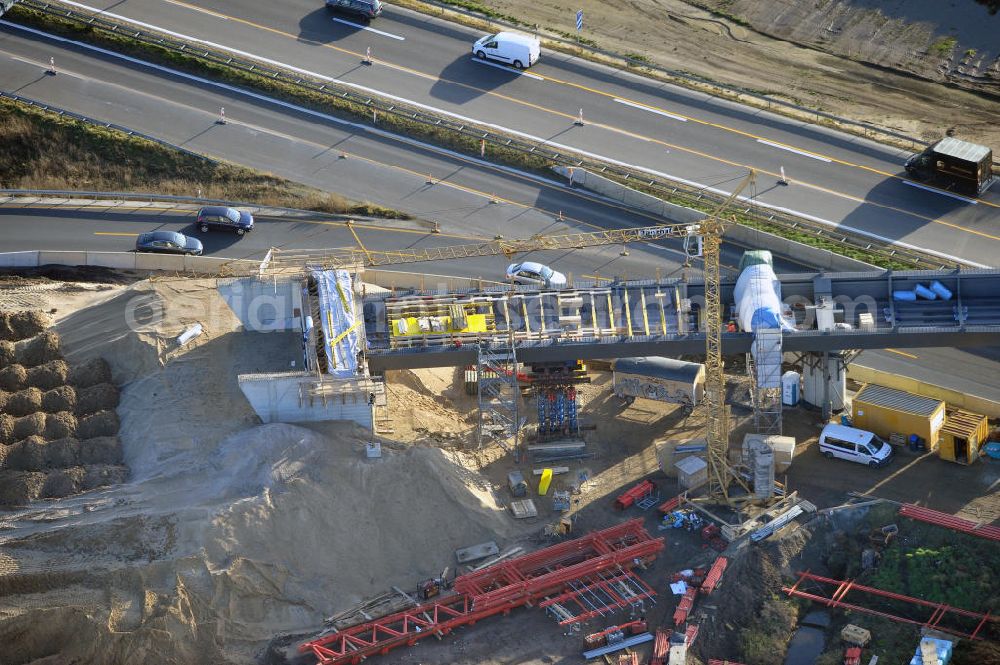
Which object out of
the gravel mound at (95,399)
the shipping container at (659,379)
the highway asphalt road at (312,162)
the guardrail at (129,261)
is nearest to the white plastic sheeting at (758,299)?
the shipping container at (659,379)

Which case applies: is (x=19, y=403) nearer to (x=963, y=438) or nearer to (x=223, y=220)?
(x=223, y=220)

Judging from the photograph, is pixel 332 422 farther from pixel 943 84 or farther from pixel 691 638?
pixel 943 84

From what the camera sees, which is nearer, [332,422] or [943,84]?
[332,422]

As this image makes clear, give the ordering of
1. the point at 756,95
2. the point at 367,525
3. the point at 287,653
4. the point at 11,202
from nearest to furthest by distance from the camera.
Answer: the point at 287,653 → the point at 367,525 → the point at 11,202 → the point at 756,95

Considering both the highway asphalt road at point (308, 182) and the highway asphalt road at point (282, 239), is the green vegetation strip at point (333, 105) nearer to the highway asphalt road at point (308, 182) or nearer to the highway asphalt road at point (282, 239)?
the highway asphalt road at point (308, 182)

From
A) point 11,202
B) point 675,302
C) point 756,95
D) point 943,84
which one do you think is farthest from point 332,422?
point 943,84

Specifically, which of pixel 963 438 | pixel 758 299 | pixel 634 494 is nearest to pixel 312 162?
pixel 758 299
